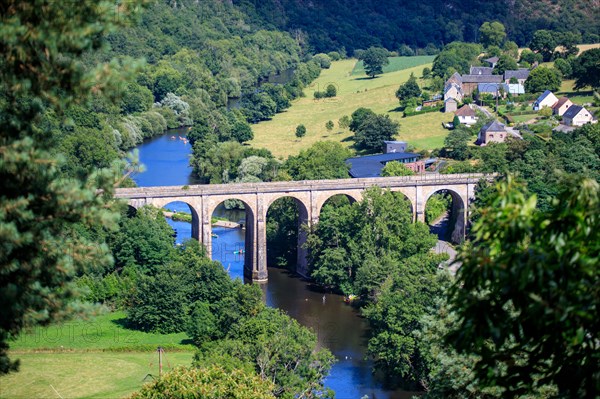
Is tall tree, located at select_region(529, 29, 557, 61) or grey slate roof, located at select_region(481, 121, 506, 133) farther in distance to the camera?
tall tree, located at select_region(529, 29, 557, 61)

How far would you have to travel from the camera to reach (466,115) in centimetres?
11181

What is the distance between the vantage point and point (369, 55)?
160000 mm

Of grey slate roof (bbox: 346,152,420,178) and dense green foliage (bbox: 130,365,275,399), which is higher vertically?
grey slate roof (bbox: 346,152,420,178)

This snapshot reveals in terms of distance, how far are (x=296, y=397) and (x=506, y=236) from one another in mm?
32702

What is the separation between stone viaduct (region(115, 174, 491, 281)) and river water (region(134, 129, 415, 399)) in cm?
201

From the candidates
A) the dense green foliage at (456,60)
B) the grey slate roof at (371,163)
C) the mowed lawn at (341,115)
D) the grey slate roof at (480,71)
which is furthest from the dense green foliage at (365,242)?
the dense green foliage at (456,60)

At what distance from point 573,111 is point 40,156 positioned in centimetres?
9152

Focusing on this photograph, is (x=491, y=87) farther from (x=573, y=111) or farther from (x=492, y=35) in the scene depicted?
(x=492, y=35)

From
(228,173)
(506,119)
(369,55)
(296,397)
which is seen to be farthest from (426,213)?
(369,55)

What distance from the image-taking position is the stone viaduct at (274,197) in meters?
73.9

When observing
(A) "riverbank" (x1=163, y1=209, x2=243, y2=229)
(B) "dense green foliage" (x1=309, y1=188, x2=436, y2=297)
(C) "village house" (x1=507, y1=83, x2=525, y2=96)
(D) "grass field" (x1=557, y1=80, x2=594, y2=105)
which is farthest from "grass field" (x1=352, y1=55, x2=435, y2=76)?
(B) "dense green foliage" (x1=309, y1=188, x2=436, y2=297)

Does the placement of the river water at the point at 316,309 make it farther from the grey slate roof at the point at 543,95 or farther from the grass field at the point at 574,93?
the grass field at the point at 574,93

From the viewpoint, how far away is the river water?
53750 millimetres

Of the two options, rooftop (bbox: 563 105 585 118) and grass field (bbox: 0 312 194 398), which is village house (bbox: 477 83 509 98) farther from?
grass field (bbox: 0 312 194 398)
